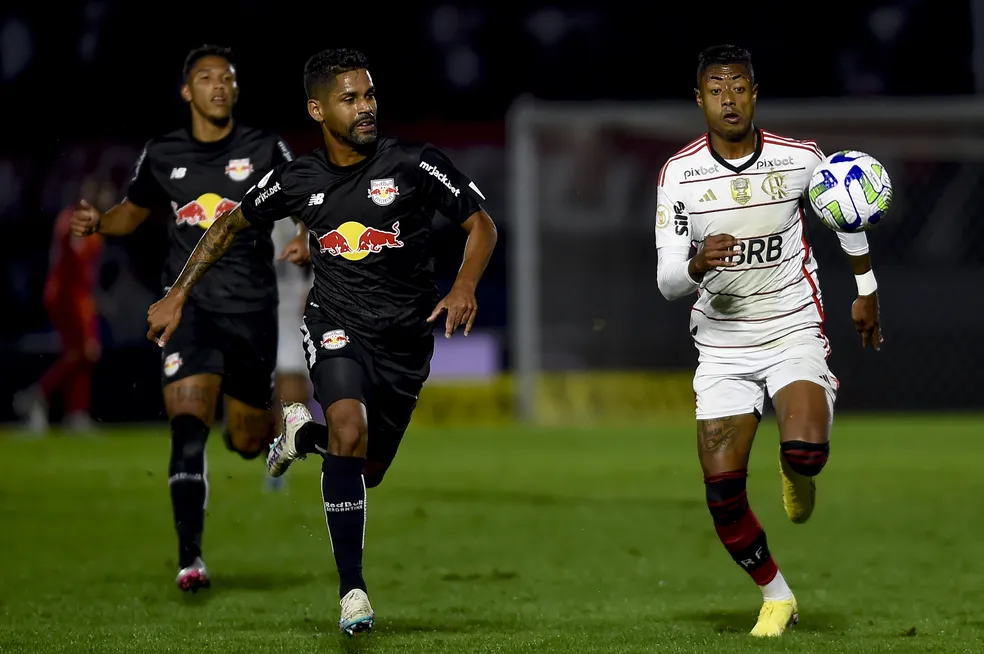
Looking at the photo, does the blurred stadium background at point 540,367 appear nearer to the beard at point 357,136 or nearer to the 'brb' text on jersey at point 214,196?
the 'brb' text on jersey at point 214,196

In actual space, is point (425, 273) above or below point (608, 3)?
below

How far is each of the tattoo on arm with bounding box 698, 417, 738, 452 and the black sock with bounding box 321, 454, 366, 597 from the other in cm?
136

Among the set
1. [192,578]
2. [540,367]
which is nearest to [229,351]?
[192,578]

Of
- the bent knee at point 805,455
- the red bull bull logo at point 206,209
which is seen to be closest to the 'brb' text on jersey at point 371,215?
the red bull bull logo at point 206,209

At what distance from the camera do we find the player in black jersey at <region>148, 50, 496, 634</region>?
21.1 ft

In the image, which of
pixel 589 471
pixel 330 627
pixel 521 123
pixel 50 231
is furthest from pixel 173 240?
pixel 50 231

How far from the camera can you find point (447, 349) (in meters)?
19.2

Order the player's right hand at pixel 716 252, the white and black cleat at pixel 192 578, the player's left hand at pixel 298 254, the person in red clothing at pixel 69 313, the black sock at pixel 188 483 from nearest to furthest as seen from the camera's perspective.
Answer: the player's right hand at pixel 716 252 < the player's left hand at pixel 298 254 < the white and black cleat at pixel 192 578 < the black sock at pixel 188 483 < the person in red clothing at pixel 69 313

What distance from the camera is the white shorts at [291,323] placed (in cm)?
1340

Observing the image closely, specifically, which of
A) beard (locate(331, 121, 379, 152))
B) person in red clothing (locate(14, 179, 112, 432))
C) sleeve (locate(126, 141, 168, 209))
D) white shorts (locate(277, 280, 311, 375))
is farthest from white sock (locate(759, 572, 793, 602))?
person in red clothing (locate(14, 179, 112, 432))

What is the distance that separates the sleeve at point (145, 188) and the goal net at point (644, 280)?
1057 centimetres

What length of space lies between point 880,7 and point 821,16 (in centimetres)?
89

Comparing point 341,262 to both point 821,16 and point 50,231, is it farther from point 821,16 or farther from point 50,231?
point 821,16

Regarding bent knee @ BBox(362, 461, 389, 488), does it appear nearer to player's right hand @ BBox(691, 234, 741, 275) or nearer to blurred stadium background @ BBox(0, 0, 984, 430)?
player's right hand @ BBox(691, 234, 741, 275)
